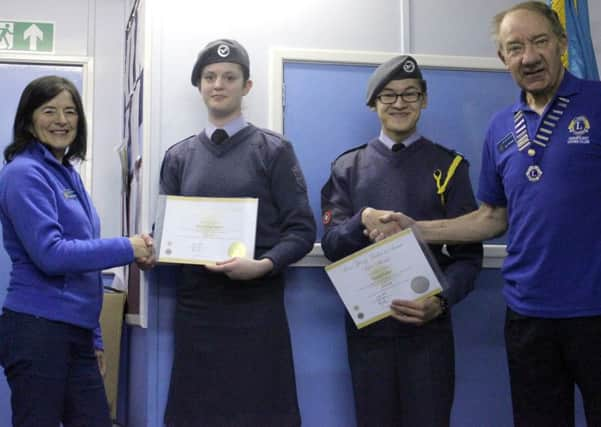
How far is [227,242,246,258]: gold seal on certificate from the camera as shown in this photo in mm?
2309

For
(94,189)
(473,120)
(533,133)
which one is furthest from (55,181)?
(94,189)

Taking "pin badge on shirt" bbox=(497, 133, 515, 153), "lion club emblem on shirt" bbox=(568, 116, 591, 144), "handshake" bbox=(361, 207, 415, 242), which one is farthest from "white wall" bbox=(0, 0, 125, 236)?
"lion club emblem on shirt" bbox=(568, 116, 591, 144)

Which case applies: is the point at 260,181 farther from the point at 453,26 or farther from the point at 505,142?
the point at 453,26

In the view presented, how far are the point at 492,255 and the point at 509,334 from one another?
2.79 ft

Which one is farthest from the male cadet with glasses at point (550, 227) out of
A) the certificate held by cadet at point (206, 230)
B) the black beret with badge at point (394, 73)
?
the certificate held by cadet at point (206, 230)

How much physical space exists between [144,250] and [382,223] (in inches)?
30.2

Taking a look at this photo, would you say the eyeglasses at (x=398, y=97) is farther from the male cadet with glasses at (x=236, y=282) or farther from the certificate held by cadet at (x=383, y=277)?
the certificate held by cadet at (x=383, y=277)

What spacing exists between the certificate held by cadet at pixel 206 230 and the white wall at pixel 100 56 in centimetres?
174

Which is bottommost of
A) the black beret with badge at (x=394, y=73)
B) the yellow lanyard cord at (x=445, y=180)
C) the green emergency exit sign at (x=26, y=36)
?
the yellow lanyard cord at (x=445, y=180)

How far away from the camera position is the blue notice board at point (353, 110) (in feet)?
9.13

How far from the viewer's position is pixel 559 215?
1.90 m

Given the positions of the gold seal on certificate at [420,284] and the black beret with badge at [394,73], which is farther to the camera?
the black beret with badge at [394,73]

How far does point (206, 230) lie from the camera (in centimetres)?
234

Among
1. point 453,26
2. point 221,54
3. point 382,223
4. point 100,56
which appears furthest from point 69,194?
point 100,56
